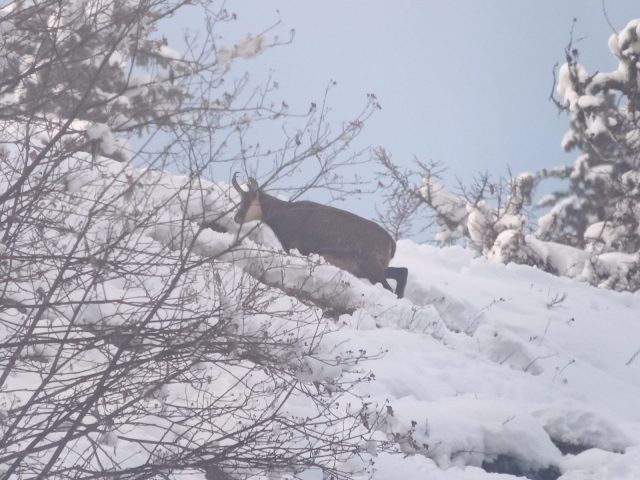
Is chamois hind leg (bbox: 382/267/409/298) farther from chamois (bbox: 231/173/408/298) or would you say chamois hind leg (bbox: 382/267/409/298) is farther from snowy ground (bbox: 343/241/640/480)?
snowy ground (bbox: 343/241/640/480)

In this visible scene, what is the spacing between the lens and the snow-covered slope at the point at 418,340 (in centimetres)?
430

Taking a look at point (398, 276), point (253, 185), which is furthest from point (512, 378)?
point (253, 185)

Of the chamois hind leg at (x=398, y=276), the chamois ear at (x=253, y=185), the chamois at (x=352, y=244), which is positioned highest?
the chamois at (x=352, y=244)

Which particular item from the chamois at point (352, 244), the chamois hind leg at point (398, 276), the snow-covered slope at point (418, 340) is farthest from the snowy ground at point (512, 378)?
the chamois at point (352, 244)

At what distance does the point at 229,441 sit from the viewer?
16.9 ft

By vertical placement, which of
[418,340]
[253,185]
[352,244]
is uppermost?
[352,244]

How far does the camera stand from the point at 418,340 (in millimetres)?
9070

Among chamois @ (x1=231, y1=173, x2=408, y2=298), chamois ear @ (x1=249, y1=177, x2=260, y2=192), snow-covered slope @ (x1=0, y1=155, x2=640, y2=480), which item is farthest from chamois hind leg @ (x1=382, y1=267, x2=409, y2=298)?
chamois ear @ (x1=249, y1=177, x2=260, y2=192)

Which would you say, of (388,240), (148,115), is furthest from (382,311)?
(148,115)

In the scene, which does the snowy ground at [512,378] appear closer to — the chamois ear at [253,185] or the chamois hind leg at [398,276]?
the chamois hind leg at [398,276]

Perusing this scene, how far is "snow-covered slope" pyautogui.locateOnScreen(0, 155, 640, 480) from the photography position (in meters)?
4.30

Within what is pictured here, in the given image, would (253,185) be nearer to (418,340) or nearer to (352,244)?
(418,340)

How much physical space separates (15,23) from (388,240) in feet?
29.2

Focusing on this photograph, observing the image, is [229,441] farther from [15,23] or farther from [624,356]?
[624,356]
